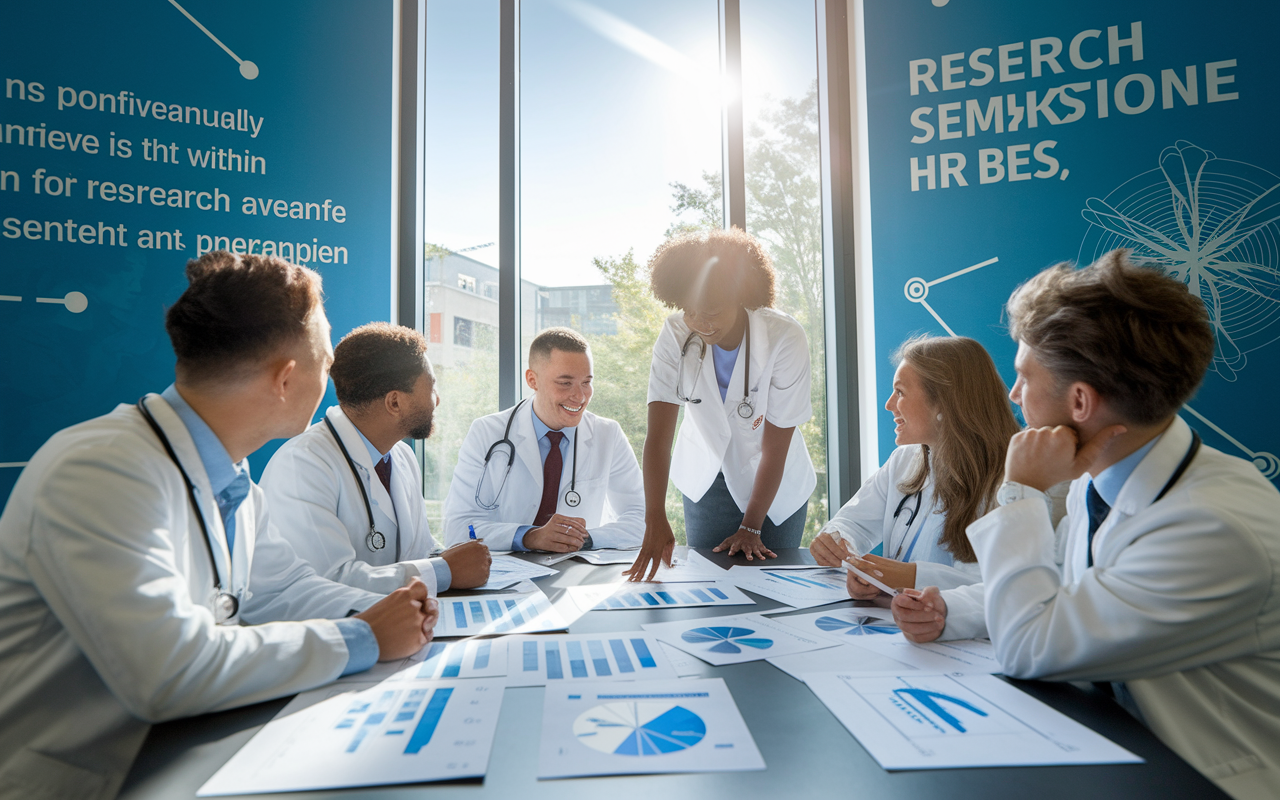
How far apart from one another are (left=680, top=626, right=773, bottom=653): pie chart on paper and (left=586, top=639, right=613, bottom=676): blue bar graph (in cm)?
15

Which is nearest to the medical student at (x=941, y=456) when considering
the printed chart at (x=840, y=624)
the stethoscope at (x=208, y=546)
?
the printed chart at (x=840, y=624)

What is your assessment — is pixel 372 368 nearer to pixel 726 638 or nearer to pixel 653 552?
pixel 653 552

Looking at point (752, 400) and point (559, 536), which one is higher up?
point (752, 400)

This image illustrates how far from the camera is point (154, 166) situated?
2.98m

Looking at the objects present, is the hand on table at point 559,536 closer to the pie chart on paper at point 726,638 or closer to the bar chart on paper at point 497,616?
the bar chart on paper at point 497,616

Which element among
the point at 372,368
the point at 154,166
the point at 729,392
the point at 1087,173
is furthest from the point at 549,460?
the point at 1087,173

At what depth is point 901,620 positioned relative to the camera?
4.08 feet

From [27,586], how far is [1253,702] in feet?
5.60

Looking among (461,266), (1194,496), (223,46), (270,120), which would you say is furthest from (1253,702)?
(223,46)

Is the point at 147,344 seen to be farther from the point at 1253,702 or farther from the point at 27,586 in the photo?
the point at 1253,702

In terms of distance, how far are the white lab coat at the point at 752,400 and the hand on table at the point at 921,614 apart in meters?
1.24

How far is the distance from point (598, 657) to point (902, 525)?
3.70ft

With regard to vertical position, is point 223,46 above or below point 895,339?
above

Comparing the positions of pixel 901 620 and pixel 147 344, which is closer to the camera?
pixel 901 620
